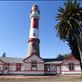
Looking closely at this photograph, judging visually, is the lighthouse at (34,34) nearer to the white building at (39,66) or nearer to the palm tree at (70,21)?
the white building at (39,66)

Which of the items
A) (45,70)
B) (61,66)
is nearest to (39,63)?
(45,70)

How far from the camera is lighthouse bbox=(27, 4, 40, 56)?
4744 cm

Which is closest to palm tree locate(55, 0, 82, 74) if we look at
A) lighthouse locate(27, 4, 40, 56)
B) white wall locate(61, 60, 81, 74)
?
white wall locate(61, 60, 81, 74)

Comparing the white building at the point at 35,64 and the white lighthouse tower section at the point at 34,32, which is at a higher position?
the white lighthouse tower section at the point at 34,32

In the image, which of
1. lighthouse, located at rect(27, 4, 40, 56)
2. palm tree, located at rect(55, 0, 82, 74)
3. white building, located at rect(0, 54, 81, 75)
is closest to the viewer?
palm tree, located at rect(55, 0, 82, 74)

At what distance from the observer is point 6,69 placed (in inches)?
1785

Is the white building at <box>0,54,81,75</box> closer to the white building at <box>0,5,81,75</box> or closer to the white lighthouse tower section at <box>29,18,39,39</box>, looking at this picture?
the white building at <box>0,5,81,75</box>

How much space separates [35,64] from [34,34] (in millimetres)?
9163

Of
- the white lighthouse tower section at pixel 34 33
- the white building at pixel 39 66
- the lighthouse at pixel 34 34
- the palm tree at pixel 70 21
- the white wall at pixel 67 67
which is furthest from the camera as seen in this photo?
the white lighthouse tower section at pixel 34 33

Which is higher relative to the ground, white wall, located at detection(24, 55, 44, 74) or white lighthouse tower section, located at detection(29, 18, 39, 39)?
white lighthouse tower section, located at detection(29, 18, 39, 39)

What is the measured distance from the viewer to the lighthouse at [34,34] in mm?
47438

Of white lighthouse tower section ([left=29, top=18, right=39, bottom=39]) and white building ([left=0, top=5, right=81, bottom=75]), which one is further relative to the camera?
white lighthouse tower section ([left=29, top=18, right=39, bottom=39])

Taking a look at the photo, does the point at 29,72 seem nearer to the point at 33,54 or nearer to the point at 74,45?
the point at 33,54

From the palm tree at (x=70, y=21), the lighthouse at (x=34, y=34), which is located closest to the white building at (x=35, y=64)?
the lighthouse at (x=34, y=34)
